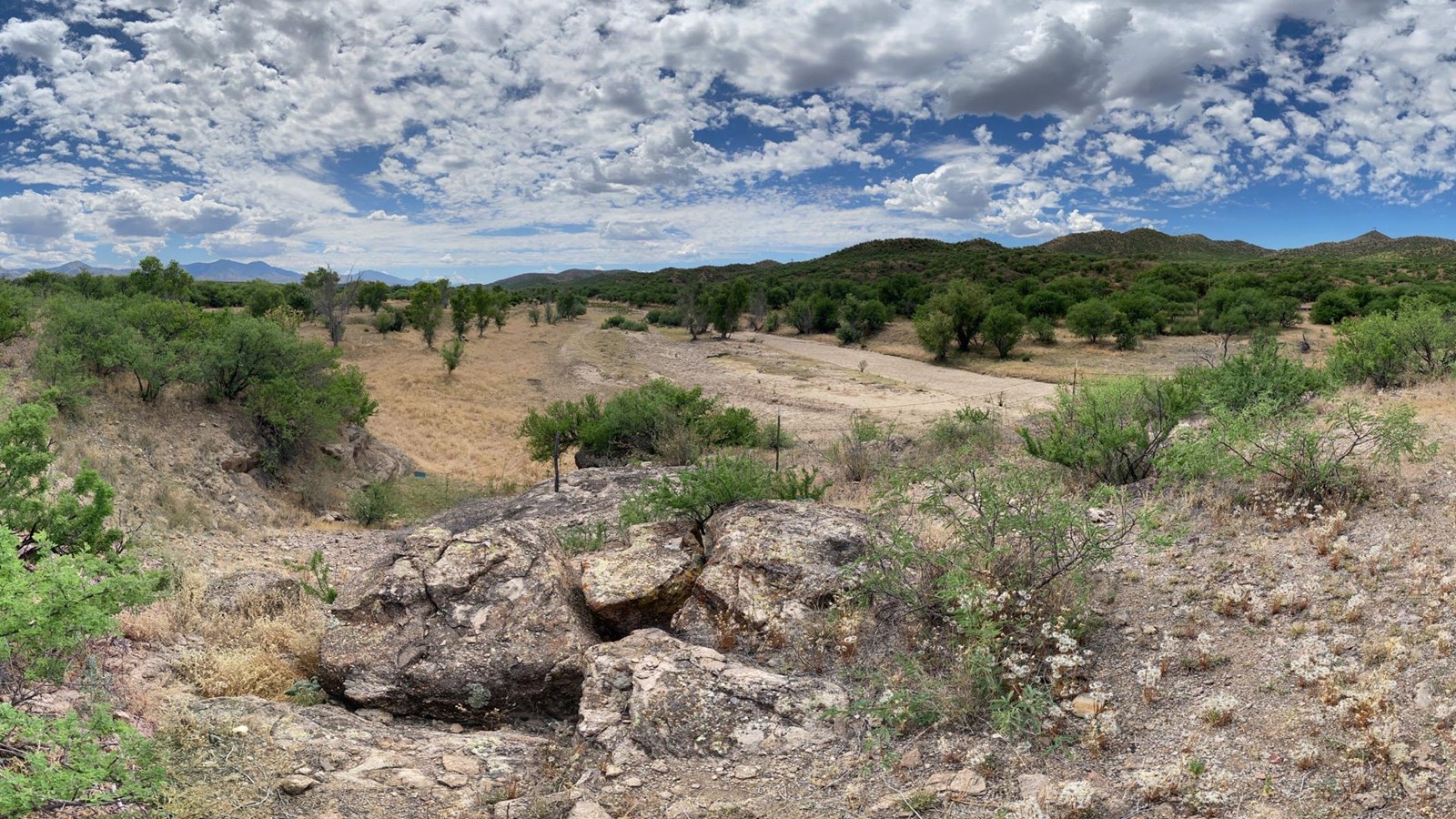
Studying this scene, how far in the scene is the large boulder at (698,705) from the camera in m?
4.54

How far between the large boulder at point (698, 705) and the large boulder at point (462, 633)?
54 centimetres

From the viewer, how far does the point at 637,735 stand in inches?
180

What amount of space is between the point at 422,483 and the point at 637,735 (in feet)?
46.9

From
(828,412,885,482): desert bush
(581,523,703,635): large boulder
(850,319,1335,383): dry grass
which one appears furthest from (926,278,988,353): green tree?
(581,523,703,635): large boulder

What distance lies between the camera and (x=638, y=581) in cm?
623

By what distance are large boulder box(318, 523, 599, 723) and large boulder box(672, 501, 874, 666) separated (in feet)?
3.00

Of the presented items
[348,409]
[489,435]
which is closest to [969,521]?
[348,409]

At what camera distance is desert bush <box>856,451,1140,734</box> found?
178 inches

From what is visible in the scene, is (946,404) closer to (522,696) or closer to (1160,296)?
(522,696)

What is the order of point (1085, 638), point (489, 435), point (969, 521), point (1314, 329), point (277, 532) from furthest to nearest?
point (1314, 329), point (489, 435), point (277, 532), point (969, 521), point (1085, 638)

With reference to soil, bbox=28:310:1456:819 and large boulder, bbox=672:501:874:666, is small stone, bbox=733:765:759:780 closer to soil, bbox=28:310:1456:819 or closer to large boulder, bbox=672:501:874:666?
soil, bbox=28:310:1456:819

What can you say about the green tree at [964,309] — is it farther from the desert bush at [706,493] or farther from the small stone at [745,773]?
the small stone at [745,773]

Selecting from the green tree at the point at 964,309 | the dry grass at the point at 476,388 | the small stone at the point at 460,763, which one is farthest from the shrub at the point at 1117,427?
the green tree at the point at 964,309

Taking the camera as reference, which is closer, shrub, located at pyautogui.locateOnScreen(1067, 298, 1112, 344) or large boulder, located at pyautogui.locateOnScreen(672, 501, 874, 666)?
large boulder, located at pyautogui.locateOnScreen(672, 501, 874, 666)
